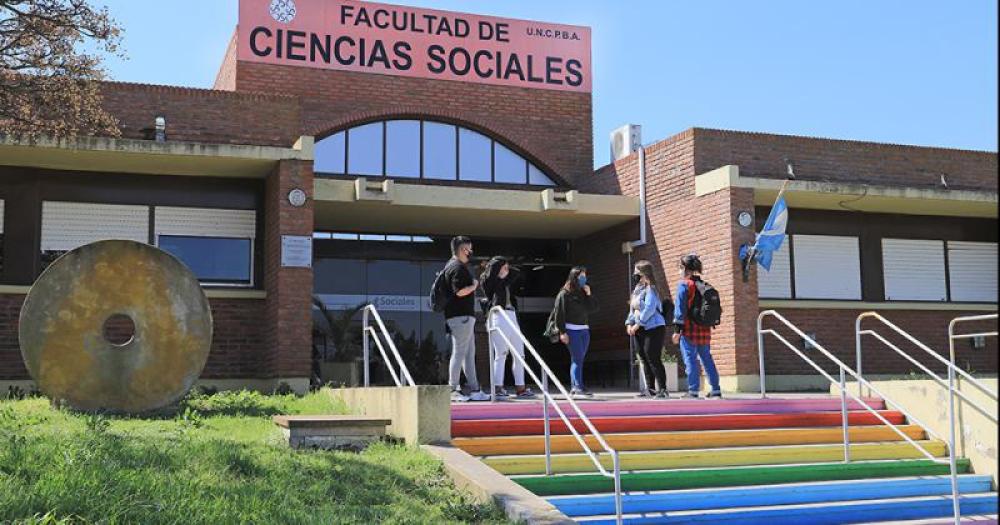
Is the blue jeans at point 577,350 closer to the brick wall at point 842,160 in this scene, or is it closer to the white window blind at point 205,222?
the brick wall at point 842,160

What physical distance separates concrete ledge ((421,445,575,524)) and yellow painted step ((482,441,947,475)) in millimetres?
554

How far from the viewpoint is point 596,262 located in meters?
17.5

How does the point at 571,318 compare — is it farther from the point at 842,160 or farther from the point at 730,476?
the point at 842,160

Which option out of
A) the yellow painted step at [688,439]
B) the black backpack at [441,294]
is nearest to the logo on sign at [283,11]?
the black backpack at [441,294]

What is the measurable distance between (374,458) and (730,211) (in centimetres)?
821

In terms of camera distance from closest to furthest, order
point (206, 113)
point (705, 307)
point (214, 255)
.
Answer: point (705, 307) < point (214, 255) < point (206, 113)

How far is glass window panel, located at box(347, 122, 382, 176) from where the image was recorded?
17.6 m

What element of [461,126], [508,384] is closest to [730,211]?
[508,384]

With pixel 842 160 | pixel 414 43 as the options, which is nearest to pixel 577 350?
pixel 842 160

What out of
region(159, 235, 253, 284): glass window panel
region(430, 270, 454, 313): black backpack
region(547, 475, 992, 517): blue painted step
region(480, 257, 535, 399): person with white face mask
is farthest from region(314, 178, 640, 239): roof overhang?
region(547, 475, 992, 517): blue painted step

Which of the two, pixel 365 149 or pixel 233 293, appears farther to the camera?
pixel 365 149

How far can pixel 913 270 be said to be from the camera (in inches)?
668

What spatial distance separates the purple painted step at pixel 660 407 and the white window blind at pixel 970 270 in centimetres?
761

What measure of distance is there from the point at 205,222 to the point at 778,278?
8.78m
